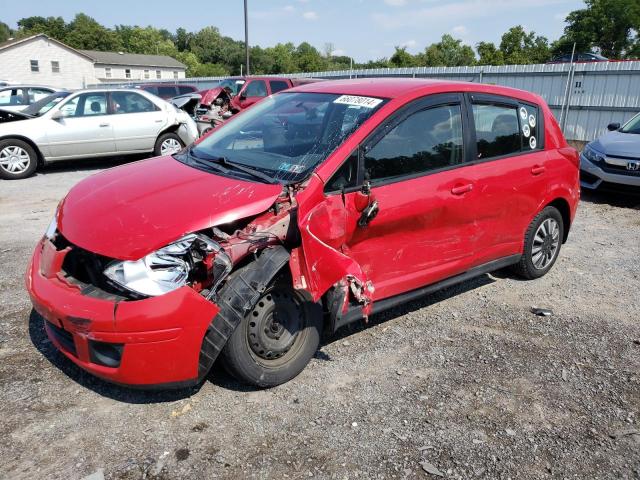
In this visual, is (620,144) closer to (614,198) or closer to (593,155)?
(593,155)

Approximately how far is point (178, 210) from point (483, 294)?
9.78ft

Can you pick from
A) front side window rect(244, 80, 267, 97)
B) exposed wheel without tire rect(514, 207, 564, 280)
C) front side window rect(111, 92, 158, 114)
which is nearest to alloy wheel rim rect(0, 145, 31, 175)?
front side window rect(111, 92, 158, 114)

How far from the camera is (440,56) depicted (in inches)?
2712

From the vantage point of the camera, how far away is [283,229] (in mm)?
2967

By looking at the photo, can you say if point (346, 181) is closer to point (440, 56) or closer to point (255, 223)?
point (255, 223)

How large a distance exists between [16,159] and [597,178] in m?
10.1

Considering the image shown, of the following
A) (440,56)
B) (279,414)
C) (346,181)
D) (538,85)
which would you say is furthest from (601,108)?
(440,56)

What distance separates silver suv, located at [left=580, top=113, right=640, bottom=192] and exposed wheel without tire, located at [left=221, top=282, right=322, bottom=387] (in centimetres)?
680

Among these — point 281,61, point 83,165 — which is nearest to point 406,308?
point 83,165

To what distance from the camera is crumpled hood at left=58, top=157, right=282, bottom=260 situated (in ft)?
9.12

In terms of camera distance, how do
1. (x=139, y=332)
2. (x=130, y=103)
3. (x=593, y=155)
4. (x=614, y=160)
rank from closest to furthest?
(x=139, y=332) → (x=614, y=160) → (x=593, y=155) → (x=130, y=103)

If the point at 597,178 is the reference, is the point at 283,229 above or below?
above

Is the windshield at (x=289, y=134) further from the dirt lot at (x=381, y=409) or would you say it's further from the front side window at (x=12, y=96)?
the front side window at (x=12, y=96)

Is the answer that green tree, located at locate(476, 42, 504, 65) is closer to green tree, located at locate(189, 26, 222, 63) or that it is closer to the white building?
the white building
